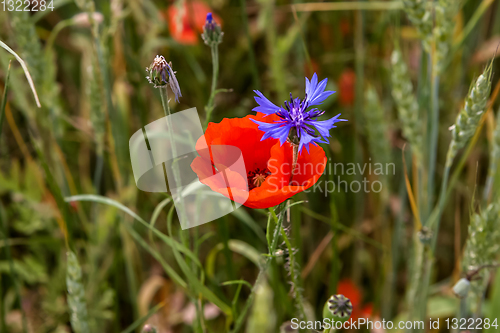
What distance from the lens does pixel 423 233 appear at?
54 cm

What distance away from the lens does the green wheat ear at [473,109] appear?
0.45 metres

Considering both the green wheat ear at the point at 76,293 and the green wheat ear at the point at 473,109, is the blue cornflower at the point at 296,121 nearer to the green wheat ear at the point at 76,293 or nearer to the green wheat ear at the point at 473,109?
the green wheat ear at the point at 473,109

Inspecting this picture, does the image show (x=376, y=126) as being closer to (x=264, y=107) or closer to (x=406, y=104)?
(x=406, y=104)

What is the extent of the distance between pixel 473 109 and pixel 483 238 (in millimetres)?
165

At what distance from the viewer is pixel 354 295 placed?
34.6 inches

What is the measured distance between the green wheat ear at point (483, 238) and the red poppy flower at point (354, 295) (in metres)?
0.35

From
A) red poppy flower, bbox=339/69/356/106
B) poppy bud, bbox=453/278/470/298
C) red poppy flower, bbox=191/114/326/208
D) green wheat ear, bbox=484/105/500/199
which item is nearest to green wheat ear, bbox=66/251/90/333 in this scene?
red poppy flower, bbox=191/114/326/208

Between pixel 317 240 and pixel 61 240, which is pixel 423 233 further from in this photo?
pixel 61 240

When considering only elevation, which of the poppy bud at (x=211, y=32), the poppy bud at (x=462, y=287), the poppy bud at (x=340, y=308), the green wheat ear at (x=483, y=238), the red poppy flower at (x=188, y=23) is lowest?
the poppy bud at (x=462, y=287)

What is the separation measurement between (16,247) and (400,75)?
34.3 inches

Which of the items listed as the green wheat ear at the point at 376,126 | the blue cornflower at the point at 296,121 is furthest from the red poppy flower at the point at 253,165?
the green wheat ear at the point at 376,126

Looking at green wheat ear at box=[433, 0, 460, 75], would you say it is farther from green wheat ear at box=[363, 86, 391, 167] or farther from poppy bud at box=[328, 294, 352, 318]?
poppy bud at box=[328, 294, 352, 318]

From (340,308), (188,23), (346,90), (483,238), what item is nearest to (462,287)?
(483,238)

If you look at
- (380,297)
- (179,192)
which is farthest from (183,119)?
(380,297)
